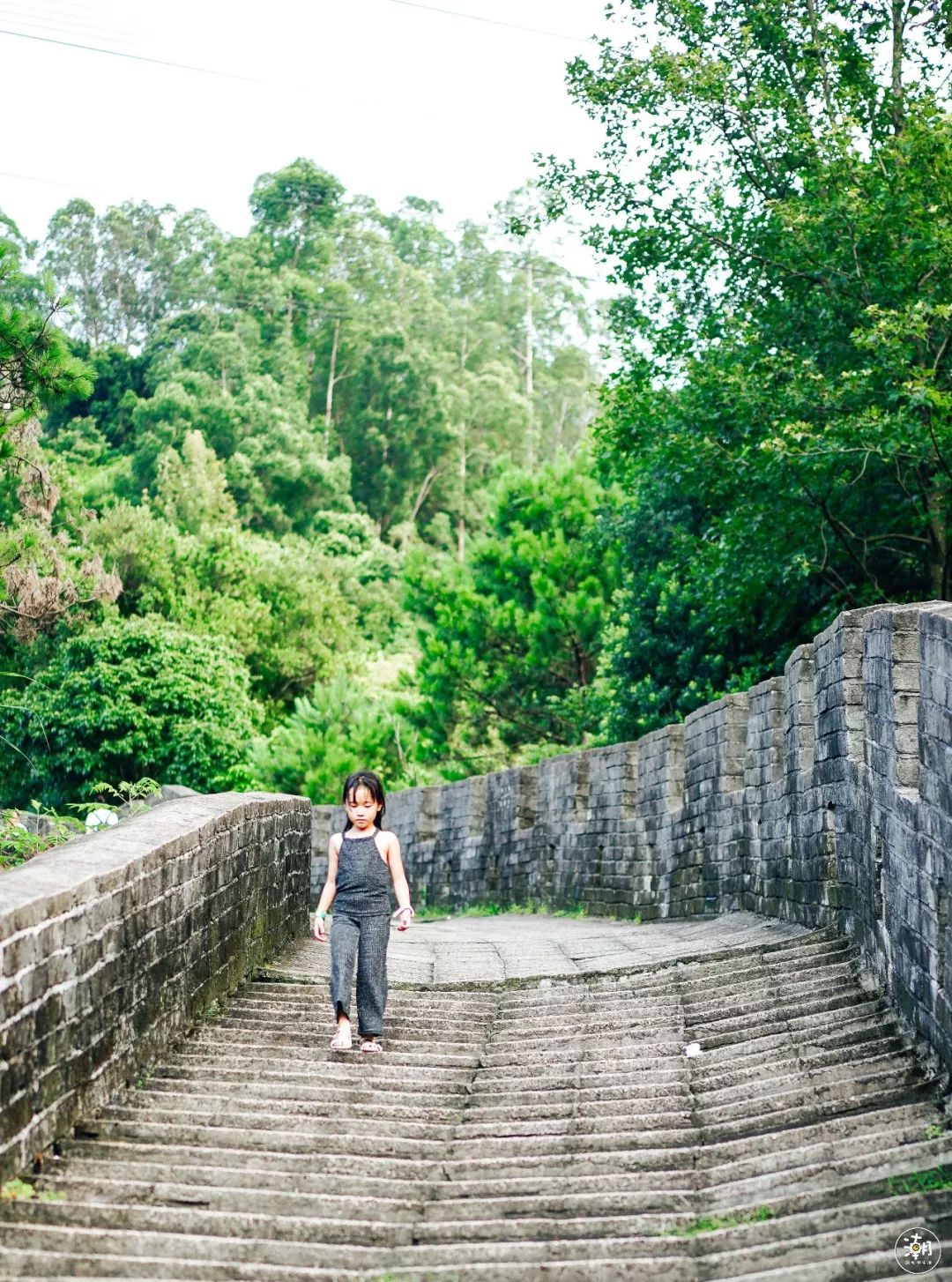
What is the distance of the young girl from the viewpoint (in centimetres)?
647

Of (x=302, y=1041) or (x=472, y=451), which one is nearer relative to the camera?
(x=302, y=1041)

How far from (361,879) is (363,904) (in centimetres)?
10

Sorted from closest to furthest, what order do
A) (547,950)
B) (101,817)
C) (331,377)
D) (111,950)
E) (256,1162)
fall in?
1. (256,1162)
2. (111,950)
3. (101,817)
4. (547,950)
5. (331,377)

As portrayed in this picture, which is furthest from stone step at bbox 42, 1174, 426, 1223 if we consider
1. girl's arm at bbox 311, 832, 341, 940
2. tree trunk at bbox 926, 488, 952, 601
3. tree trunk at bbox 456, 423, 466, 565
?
tree trunk at bbox 456, 423, 466, 565

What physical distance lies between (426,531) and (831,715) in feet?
164

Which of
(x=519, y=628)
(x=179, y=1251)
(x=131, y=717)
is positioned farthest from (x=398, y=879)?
(x=131, y=717)

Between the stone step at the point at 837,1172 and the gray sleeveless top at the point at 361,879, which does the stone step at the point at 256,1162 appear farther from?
the gray sleeveless top at the point at 361,879

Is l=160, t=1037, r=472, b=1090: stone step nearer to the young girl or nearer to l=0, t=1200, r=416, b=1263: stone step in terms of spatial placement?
the young girl

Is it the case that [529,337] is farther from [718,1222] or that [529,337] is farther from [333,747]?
[718,1222]

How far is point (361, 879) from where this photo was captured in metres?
6.70

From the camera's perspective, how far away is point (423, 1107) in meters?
5.57

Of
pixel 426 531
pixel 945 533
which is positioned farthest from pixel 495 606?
pixel 426 531

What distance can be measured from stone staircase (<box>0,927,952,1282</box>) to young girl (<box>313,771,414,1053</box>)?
0.24 meters

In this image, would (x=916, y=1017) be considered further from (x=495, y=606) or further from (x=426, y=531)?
(x=426, y=531)
